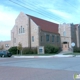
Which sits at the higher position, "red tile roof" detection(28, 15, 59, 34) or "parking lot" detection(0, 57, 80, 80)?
"red tile roof" detection(28, 15, 59, 34)

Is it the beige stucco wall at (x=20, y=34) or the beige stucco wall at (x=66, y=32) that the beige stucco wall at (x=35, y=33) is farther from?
the beige stucco wall at (x=66, y=32)

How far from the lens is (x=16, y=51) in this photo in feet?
177

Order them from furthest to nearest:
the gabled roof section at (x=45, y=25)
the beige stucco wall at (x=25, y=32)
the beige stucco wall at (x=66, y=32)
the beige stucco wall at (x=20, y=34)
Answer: the beige stucco wall at (x=66, y=32), the gabled roof section at (x=45, y=25), the beige stucco wall at (x=20, y=34), the beige stucco wall at (x=25, y=32)

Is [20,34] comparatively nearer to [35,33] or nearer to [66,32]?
[35,33]

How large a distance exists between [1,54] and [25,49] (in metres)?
12.5

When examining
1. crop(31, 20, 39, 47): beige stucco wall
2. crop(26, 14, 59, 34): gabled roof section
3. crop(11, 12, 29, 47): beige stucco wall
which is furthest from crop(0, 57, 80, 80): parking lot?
crop(26, 14, 59, 34): gabled roof section

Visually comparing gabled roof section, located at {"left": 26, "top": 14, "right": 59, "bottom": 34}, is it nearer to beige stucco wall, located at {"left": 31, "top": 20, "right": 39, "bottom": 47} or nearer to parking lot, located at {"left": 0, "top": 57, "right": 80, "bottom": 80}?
beige stucco wall, located at {"left": 31, "top": 20, "right": 39, "bottom": 47}

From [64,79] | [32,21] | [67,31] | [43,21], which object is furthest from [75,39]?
[64,79]

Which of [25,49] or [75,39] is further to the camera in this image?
[75,39]

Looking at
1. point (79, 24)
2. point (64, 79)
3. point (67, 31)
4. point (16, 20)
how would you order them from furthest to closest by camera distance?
1. point (79, 24)
2. point (67, 31)
3. point (16, 20)
4. point (64, 79)

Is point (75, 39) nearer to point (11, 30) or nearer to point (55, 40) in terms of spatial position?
point (55, 40)

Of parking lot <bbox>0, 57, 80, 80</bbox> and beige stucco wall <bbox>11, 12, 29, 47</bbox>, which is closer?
parking lot <bbox>0, 57, 80, 80</bbox>

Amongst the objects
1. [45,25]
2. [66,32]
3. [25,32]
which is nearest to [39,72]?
[25,32]

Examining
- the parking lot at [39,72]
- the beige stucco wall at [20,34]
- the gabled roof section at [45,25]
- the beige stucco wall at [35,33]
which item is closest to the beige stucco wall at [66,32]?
the gabled roof section at [45,25]
